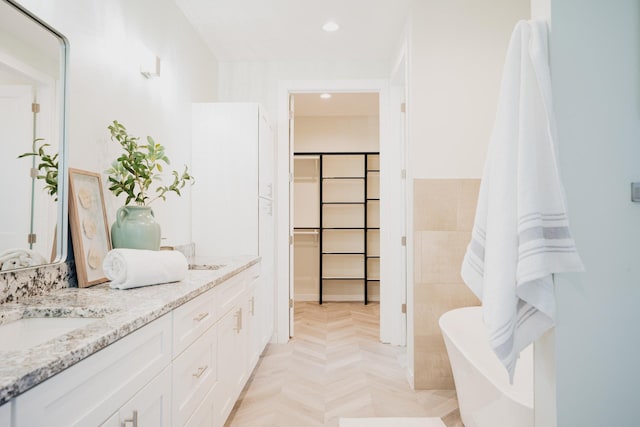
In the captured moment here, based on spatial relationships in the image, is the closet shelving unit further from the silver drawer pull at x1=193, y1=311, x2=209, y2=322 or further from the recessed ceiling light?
the silver drawer pull at x1=193, y1=311, x2=209, y2=322

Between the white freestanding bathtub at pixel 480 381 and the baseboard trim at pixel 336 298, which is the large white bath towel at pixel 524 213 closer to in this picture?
the white freestanding bathtub at pixel 480 381

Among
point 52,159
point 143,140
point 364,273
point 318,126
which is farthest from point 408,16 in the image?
point 364,273

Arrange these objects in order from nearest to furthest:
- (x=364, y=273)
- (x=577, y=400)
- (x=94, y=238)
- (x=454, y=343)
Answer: (x=577, y=400) → (x=94, y=238) → (x=454, y=343) → (x=364, y=273)

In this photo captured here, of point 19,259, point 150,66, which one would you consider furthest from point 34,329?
point 150,66

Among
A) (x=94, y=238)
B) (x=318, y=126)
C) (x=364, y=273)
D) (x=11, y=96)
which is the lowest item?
(x=364, y=273)

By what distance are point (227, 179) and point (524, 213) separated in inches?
88.3

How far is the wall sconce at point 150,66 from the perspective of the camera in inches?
83.3

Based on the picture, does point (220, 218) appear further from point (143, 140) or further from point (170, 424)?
point (170, 424)

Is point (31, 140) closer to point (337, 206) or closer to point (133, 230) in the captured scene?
point (133, 230)

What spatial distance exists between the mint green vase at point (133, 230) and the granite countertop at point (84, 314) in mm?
210

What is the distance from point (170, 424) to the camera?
1.24 m

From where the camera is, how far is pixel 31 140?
4.25 ft

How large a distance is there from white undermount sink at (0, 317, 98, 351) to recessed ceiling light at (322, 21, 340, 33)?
2.54m

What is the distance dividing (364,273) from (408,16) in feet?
10.9
